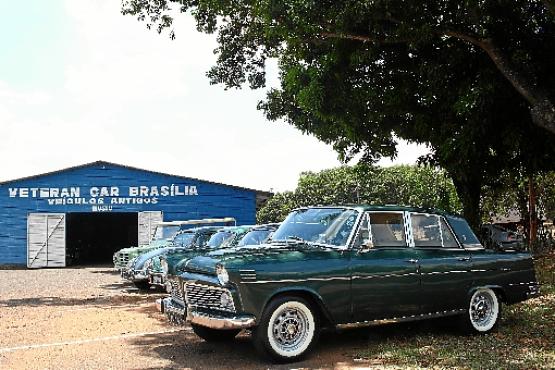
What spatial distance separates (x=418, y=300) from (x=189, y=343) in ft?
9.56

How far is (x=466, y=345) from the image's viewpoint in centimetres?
715

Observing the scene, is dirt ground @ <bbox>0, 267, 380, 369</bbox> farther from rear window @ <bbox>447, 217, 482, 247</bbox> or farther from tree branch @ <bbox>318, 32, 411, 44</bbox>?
tree branch @ <bbox>318, 32, 411, 44</bbox>

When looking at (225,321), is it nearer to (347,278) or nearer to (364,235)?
(347,278)

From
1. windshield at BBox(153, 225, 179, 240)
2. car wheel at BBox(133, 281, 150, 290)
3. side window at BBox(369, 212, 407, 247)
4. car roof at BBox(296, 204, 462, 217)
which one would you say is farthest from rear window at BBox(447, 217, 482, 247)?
windshield at BBox(153, 225, 179, 240)

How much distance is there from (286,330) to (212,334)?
4.83 feet

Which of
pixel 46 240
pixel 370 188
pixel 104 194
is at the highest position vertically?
pixel 370 188

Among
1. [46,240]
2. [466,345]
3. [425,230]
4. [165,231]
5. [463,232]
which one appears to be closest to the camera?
[466,345]

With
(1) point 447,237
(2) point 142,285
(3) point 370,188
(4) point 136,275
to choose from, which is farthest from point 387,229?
(3) point 370,188

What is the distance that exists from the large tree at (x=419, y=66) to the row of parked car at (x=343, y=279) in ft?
14.3

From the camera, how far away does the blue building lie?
2693 centimetres

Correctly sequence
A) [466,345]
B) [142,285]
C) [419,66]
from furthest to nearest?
[142,285], [419,66], [466,345]

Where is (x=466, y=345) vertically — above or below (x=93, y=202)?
below

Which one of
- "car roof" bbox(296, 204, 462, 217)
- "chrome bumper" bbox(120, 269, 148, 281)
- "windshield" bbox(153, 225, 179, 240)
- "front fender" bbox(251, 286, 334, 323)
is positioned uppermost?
"windshield" bbox(153, 225, 179, 240)

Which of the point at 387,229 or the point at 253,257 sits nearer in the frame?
the point at 253,257
